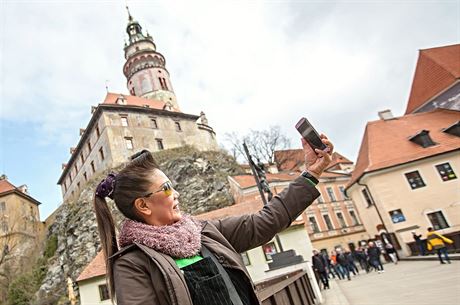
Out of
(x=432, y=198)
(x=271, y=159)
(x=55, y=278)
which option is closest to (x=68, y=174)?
(x=55, y=278)

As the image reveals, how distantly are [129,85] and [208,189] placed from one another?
29790mm

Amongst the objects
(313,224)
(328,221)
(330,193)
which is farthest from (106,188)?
(330,193)

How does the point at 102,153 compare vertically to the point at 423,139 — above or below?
above

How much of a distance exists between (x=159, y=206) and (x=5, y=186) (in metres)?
56.4

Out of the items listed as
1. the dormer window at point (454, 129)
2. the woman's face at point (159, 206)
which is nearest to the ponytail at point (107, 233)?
the woman's face at point (159, 206)

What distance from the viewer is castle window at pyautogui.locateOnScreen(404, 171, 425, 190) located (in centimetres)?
2277

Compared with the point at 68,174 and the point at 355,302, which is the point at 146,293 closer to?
the point at 355,302

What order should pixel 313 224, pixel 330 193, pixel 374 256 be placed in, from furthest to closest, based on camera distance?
1. pixel 330 193
2. pixel 313 224
3. pixel 374 256

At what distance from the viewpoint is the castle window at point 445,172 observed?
2228 centimetres

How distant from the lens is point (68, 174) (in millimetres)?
52500

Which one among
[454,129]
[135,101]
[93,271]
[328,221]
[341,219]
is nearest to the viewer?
[93,271]

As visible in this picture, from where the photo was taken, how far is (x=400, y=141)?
25641 millimetres

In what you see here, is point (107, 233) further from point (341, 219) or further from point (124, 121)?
point (124, 121)

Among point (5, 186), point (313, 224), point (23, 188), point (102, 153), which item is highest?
point (5, 186)
